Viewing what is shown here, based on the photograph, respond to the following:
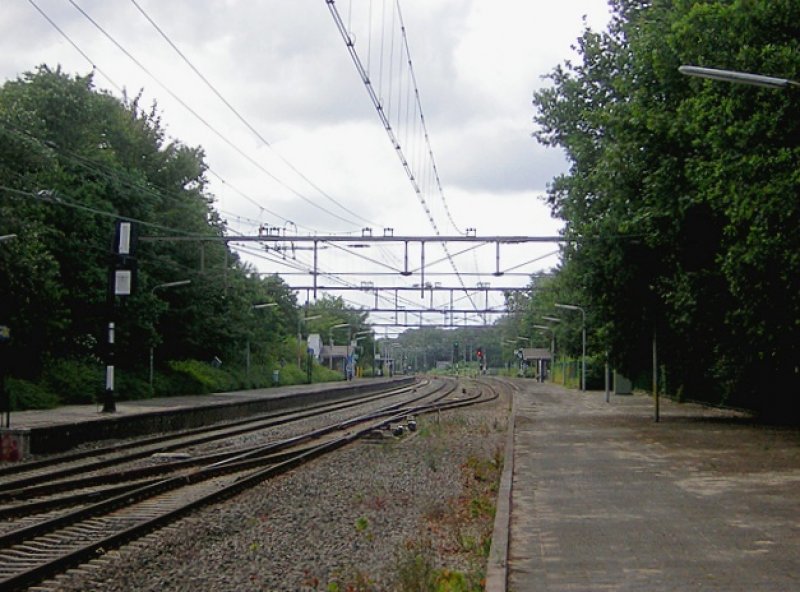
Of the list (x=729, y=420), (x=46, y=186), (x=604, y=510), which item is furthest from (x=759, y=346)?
(x=46, y=186)

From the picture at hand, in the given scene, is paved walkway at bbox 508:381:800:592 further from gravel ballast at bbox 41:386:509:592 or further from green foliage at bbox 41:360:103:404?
green foliage at bbox 41:360:103:404

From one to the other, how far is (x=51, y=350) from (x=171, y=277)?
31.9 ft

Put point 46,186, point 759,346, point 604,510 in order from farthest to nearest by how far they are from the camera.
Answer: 1. point 46,186
2. point 759,346
3. point 604,510

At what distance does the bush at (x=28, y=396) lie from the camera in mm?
34656

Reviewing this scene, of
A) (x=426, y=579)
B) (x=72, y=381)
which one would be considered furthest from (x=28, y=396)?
(x=426, y=579)

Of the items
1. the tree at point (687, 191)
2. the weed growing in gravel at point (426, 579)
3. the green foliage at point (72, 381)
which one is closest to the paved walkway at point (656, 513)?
the weed growing in gravel at point (426, 579)

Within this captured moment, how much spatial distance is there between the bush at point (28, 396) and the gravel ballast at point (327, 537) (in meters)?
18.3

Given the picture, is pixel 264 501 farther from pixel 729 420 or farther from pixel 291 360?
pixel 291 360

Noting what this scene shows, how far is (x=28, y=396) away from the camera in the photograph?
35.6m

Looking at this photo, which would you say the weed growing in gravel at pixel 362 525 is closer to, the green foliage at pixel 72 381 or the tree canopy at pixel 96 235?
the tree canopy at pixel 96 235

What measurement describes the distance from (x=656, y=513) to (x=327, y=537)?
3937 millimetres

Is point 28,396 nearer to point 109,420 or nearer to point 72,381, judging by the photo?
point 72,381

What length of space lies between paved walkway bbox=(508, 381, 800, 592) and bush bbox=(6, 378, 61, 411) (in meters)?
17.9

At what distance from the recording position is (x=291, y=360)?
9431cm
